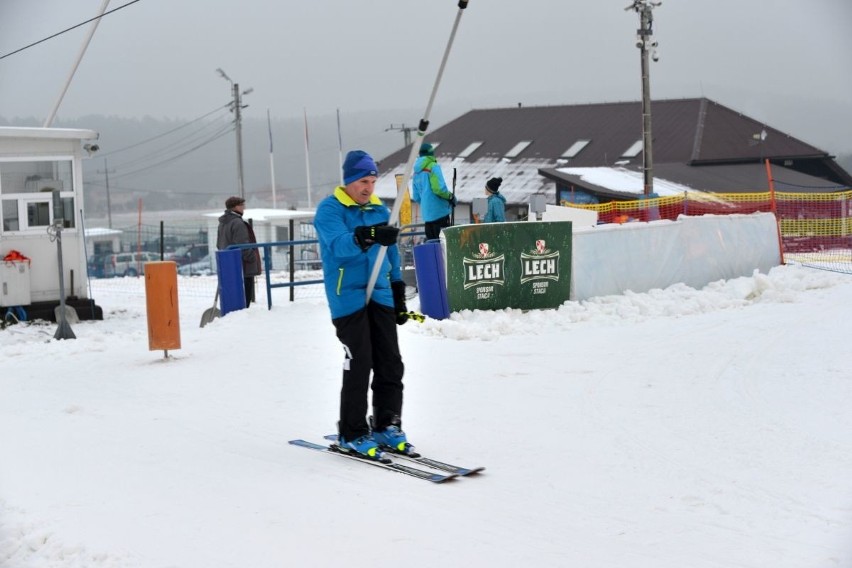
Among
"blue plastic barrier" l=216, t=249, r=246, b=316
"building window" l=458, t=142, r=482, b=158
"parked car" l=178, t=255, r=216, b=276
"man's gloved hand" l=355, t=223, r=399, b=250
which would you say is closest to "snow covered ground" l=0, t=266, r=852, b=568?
"man's gloved hand" l=355, t=223, r=399, b=250

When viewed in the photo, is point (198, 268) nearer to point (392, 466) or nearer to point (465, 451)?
point (465, 451)

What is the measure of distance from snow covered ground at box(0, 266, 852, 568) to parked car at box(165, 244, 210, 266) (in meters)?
35.0

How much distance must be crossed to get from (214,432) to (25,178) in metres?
11.6

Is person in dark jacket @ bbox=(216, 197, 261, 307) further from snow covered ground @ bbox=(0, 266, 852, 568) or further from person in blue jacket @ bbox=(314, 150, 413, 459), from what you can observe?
person in blue jacket @ bbox=(314, 150, 413, 459)

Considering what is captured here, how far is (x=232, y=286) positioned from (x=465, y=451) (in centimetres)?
828

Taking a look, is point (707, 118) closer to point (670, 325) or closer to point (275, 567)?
point (670, 325)

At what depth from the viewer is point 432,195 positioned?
45.6 ft

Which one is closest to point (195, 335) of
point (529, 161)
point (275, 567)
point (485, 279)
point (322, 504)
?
point (485, 279)

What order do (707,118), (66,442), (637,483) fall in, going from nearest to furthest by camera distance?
(637,483), (66,442), (707,118)

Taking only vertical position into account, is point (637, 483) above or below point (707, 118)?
below

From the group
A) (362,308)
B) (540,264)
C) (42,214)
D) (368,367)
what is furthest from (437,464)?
(42,214)

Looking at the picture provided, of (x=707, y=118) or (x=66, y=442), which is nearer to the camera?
(x=66, y=442)

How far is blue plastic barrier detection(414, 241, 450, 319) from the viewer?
Answer: 12.6 metres

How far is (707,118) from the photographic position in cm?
5250
